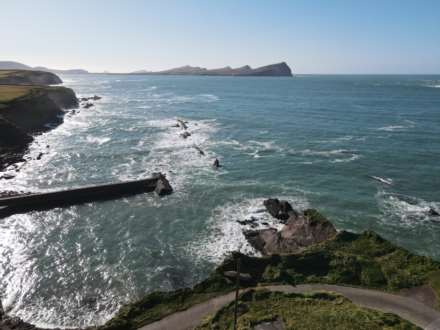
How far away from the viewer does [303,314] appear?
23.2 meters

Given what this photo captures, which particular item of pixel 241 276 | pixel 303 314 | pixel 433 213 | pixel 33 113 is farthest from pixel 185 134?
pixel 303 314

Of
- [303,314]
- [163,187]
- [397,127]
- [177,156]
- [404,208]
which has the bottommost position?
[177,156]

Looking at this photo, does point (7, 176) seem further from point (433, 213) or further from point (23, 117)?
point (433, 213)

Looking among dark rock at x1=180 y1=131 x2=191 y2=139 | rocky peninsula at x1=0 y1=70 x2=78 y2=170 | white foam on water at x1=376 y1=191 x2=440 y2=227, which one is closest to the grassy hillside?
white foam on water at x1=376 y1=191 x2=440 y2=227

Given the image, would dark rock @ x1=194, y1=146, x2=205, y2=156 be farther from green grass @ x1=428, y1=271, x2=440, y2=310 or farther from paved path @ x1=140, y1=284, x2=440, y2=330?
green grass @ x1=428, y1=271, x2=440, y2=310

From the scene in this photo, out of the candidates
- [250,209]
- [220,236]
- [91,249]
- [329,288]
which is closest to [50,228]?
[91,249]

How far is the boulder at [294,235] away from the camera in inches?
1321

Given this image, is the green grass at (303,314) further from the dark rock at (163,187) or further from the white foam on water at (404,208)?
the dark rock at (163,187)

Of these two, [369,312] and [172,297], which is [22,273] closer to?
[172,297]

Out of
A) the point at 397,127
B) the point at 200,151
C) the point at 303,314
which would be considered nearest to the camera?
the point at 303,314

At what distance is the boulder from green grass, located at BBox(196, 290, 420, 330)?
7730mm

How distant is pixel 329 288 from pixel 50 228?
32.1m

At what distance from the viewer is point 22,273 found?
3191cm

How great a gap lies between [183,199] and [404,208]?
29.7 meters
